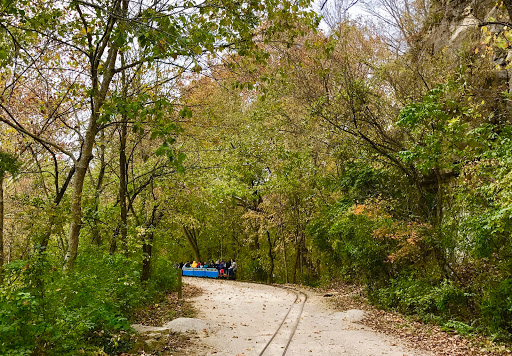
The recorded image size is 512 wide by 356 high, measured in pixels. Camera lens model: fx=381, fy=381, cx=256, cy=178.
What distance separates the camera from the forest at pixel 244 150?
5.34 m

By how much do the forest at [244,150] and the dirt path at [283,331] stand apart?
74.0 inches

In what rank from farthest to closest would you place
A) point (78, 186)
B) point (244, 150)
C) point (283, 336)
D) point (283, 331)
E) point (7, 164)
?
point (244, 150), point (283, 331), point (283, 336), point (78, 186), point (7, 164)

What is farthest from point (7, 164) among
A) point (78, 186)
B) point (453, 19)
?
point (453, 19)

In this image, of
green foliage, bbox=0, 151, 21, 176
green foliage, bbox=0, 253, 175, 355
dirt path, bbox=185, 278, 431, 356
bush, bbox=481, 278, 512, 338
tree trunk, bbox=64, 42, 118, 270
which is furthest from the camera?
bush, bbox=481, 278, 512, 338

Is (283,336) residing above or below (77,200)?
below

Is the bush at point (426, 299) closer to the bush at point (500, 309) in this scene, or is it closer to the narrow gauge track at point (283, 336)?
the bush at point (500, 309)

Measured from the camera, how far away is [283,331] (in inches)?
365

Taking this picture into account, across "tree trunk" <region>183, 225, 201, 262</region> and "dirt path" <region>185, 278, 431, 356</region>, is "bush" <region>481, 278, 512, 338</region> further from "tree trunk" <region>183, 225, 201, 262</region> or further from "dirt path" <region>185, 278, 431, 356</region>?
"tree trunk" <region>183, 225, 201, 262</region>

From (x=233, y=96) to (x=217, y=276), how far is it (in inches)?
488

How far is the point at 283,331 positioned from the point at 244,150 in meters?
7.66

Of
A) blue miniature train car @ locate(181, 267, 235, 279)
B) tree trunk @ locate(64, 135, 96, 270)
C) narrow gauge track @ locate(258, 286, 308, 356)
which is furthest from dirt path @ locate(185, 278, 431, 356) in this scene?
blue miniature train car @ locate(181, 267, 235, 279)

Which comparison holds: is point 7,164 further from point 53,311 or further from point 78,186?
point 53,311

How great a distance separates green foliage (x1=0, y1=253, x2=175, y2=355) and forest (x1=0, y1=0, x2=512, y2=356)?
0.03 metres

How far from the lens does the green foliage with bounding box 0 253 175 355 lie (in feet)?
14.8
